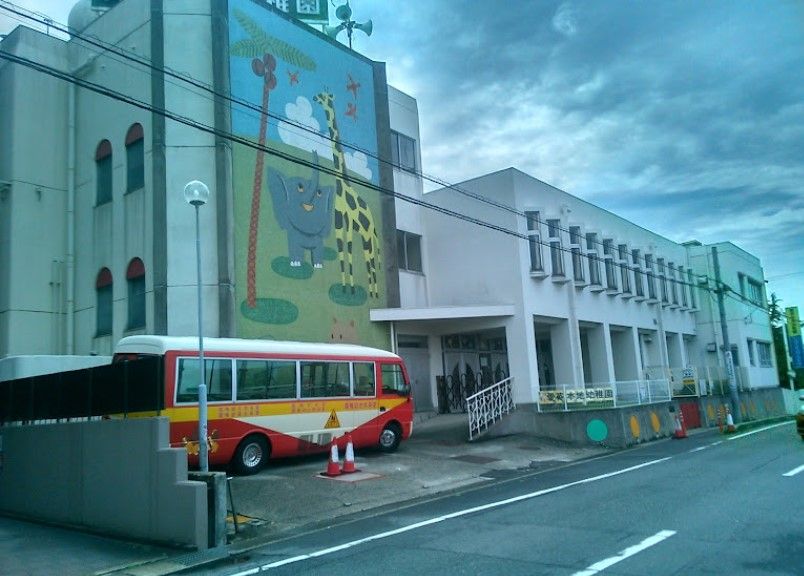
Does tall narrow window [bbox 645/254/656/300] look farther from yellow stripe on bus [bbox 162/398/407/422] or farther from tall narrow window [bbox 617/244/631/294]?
yellow stripe on bus [bbox 162/398/407/422]

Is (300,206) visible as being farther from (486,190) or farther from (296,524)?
(296,524)

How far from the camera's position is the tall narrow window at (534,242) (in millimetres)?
24781

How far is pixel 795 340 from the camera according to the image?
5362cm

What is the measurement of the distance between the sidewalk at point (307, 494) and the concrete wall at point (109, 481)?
1.02 feet

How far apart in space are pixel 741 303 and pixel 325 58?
32.9m

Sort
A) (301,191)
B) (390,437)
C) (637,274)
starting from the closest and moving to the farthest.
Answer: (390,437)
(301,191)
(637,274)

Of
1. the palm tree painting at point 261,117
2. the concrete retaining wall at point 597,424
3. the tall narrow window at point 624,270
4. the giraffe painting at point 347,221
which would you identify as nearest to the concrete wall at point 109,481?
the palm tree painting at point 261,117

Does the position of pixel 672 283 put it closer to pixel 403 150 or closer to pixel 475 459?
pixel 403 150

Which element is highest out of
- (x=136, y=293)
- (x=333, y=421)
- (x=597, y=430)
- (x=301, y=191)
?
(x=301, y=191)

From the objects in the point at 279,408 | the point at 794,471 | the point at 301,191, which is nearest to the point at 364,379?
the point at 279,408

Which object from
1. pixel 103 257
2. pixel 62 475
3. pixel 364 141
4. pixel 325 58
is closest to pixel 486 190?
pixel 364 141

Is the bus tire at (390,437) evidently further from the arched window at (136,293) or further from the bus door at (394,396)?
the arched window at (136,293)

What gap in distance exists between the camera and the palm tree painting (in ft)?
64.2

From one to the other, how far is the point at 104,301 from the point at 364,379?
9062 millimetres
